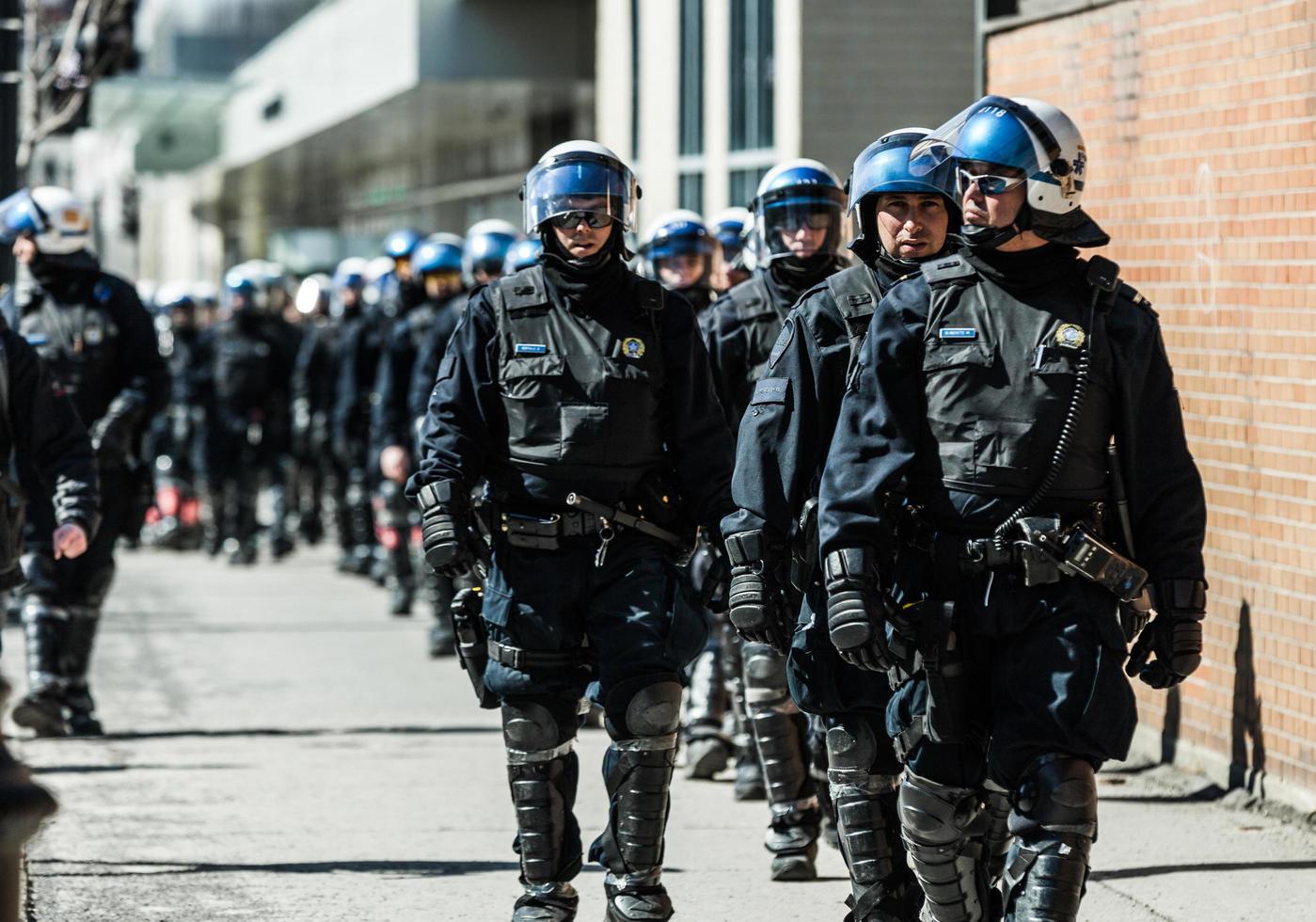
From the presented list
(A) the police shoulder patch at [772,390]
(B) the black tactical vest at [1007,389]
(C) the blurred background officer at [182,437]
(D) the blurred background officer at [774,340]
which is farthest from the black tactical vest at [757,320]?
(C) the blurred background officer at [182,437]

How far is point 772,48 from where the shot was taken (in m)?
15.4

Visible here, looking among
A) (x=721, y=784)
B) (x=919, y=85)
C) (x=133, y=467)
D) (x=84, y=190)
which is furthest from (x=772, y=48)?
(x=84, y=190)

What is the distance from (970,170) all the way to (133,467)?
5.70 meters

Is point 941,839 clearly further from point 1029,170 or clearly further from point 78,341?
point 78,341

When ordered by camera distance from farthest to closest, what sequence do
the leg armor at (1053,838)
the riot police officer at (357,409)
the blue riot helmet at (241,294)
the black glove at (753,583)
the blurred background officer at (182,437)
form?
the blurred background officer at (182,437)
the blue riot helmet at (241,294)
the riot police officer at (357,409)
the black glove at (753,583)
the leg armor at (1053,838)

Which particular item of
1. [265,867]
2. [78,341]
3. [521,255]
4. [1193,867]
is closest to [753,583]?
[1193,867]

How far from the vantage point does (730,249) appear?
403 inches

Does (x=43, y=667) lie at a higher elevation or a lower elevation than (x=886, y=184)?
lower

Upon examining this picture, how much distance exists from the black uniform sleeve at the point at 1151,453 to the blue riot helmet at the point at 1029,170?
0.78ft

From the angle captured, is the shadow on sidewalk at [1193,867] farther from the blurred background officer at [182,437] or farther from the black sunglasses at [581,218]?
the blurred background officer at [182,437]

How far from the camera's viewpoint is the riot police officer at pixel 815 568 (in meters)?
5.45

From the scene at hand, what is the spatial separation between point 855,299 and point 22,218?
5015 mm

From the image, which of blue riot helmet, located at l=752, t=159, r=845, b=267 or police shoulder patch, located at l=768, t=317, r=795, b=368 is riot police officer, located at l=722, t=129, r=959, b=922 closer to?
police shoulder patch, located at l=768, t=317, r=795, b=368

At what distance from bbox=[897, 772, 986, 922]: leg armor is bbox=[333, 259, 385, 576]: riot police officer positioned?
9.42 meters
